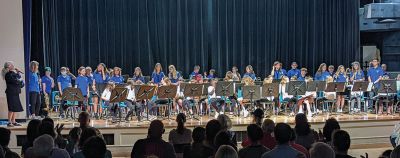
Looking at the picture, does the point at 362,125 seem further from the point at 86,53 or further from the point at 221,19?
the point at 86,53

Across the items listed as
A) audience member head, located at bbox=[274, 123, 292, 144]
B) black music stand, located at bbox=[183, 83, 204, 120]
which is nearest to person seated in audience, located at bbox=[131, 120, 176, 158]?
audience member head, located at bbox=[274, 123, 292, 144]

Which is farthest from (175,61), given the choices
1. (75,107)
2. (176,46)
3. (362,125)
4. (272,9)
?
(362,125)

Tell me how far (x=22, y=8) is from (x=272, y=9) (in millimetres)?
9186

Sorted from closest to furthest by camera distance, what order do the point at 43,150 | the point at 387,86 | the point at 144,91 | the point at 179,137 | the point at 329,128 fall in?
the point at 43,150, the point at 329,128, the point at 179,137, the point at 144,91, the point at 387,86

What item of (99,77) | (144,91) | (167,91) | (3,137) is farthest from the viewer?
(99,77)

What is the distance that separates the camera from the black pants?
13469 millimetres

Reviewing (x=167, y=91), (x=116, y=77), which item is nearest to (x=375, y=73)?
(x=167, y=91)

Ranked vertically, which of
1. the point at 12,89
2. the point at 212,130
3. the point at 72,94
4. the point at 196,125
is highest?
the point at 12,89

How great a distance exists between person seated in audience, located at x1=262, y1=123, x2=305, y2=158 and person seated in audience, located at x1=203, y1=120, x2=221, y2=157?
659 mm

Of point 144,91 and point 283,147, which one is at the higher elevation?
point 144,91

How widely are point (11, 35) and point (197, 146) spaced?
903cm

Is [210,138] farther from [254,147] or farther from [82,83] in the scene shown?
[82,83]

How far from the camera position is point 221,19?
19047 mm

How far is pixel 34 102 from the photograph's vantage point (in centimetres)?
1349
